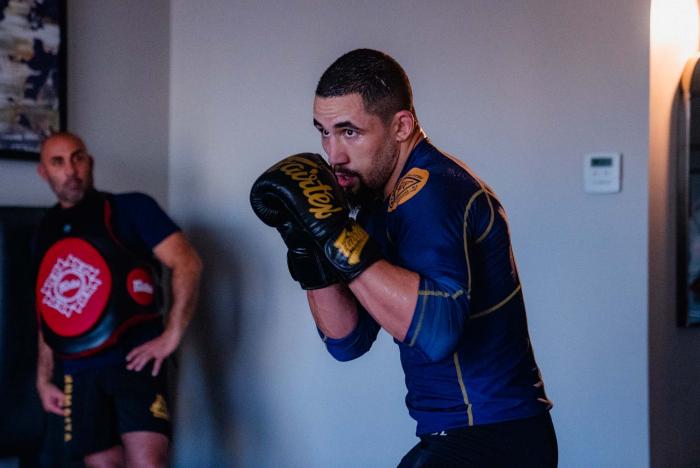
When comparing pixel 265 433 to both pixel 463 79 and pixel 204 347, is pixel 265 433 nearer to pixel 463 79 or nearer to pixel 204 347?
pixel 204 347

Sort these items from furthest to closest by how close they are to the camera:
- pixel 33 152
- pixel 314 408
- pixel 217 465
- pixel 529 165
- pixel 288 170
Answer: pixel 217 465
pixel 314 408
pixel 33 152
pixel 529 165
pixel 288 170

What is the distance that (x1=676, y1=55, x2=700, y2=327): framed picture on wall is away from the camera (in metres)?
2.83

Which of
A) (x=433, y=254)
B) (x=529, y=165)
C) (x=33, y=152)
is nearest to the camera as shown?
(x=433, y=254)

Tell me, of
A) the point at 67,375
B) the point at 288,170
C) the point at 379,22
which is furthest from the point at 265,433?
the point at 288,170

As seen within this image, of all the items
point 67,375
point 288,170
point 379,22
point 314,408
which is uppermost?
point 379,22

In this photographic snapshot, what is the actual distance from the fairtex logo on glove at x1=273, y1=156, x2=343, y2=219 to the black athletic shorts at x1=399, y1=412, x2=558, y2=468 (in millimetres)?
480

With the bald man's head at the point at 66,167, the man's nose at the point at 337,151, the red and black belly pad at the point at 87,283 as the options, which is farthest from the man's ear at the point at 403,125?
the bald man's head at the point at 66,167

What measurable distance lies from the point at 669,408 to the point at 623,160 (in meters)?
0.85

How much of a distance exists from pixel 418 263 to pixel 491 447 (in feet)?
1.25

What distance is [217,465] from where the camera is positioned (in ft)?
11.7

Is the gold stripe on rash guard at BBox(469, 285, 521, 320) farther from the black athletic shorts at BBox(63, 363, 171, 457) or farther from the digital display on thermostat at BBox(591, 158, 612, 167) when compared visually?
the black athletic shorts at BBox(63, 363, 171, 457)

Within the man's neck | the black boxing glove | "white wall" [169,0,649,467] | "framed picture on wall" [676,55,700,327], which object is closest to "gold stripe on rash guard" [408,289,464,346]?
the black boxing glove

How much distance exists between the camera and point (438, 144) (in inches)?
119

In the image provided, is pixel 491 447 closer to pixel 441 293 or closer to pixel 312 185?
pixel 441 293
